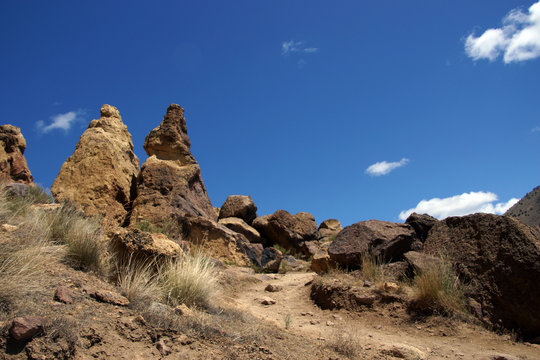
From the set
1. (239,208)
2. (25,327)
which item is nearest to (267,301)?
(25,327)

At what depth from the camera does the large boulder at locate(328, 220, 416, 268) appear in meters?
8.49

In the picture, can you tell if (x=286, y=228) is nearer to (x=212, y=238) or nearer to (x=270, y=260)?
(x=270, y=260)

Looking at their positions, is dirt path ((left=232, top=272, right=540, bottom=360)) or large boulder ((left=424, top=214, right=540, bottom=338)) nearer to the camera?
dirt path ((left=232, top=272, right=540, bottom=360))

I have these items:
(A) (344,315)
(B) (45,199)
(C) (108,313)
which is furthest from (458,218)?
(B) (45,199)

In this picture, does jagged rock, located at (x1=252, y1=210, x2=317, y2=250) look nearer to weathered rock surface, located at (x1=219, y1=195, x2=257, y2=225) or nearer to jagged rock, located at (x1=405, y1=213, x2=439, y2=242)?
weathered rock surface, located at (x1=219, y1=195, x2=257, y2=225)

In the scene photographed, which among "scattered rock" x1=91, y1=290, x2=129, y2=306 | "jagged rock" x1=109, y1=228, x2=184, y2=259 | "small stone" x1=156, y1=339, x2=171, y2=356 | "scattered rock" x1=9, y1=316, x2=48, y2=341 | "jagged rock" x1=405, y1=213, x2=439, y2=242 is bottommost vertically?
"small stone" x1=156, y1=339, x2=171, y2=356

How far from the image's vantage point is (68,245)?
5188 mm

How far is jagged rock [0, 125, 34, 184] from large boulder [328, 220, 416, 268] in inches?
377

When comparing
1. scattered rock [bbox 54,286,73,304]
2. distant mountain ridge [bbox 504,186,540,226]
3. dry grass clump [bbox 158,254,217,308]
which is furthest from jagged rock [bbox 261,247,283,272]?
distant mountain ridge [bbox 504,186,540,226]

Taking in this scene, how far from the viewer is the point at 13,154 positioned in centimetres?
1161

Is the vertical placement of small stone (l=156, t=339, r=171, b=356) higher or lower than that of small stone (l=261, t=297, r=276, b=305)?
lower

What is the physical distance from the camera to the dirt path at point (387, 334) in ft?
16.6

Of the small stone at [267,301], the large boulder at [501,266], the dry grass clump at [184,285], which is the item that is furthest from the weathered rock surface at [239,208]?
the dry grass clump at [184,285]

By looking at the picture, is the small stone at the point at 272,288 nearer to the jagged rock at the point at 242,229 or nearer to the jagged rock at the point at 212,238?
the jagged rock at the point at 212,238
